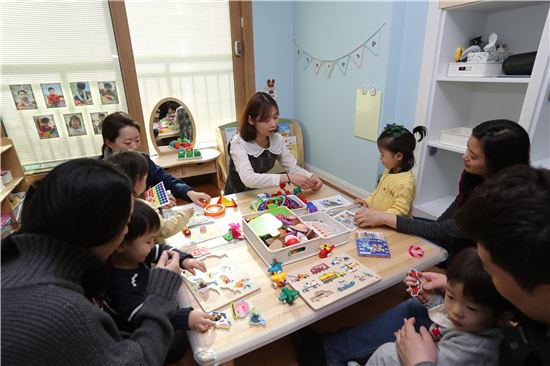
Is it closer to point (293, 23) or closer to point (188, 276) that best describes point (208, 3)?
point (293, 23)

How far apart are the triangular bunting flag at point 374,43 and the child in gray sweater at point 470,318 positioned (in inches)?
83.0

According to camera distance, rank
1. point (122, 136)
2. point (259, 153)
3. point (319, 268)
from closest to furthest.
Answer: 1. point (319, 268)
2. point (122, 136)
3. point (259, 153)

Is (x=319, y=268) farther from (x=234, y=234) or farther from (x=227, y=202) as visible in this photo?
(x=227, y=202)

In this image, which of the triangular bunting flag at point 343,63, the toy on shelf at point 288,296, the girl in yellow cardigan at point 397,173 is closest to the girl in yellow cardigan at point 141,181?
the toy on shelf at point 288,296

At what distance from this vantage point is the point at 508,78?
1712 millimetres

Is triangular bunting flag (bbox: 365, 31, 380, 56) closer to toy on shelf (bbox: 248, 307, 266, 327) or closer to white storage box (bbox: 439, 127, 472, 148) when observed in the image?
white storage box (bbox: 439, 127, 472, 148)

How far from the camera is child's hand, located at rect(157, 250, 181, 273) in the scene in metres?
0.92

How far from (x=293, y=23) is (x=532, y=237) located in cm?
343

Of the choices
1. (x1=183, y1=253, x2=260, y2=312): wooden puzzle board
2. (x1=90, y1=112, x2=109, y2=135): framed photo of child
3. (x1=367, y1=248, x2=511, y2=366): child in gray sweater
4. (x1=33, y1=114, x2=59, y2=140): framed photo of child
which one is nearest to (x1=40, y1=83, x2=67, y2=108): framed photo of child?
(x1=33, y1=114, x2=59, y2=140): framed photo of child

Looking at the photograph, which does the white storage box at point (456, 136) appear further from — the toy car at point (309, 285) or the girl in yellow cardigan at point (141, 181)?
the girl in yellow cardigan at point (141, 181)

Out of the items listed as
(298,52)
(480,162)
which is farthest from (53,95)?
(480,162)

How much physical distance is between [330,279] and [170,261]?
1.64 feet

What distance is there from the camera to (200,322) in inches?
30.5

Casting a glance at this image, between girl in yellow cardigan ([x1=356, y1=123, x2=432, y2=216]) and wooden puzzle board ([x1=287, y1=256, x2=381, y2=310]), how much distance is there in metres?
0.52
